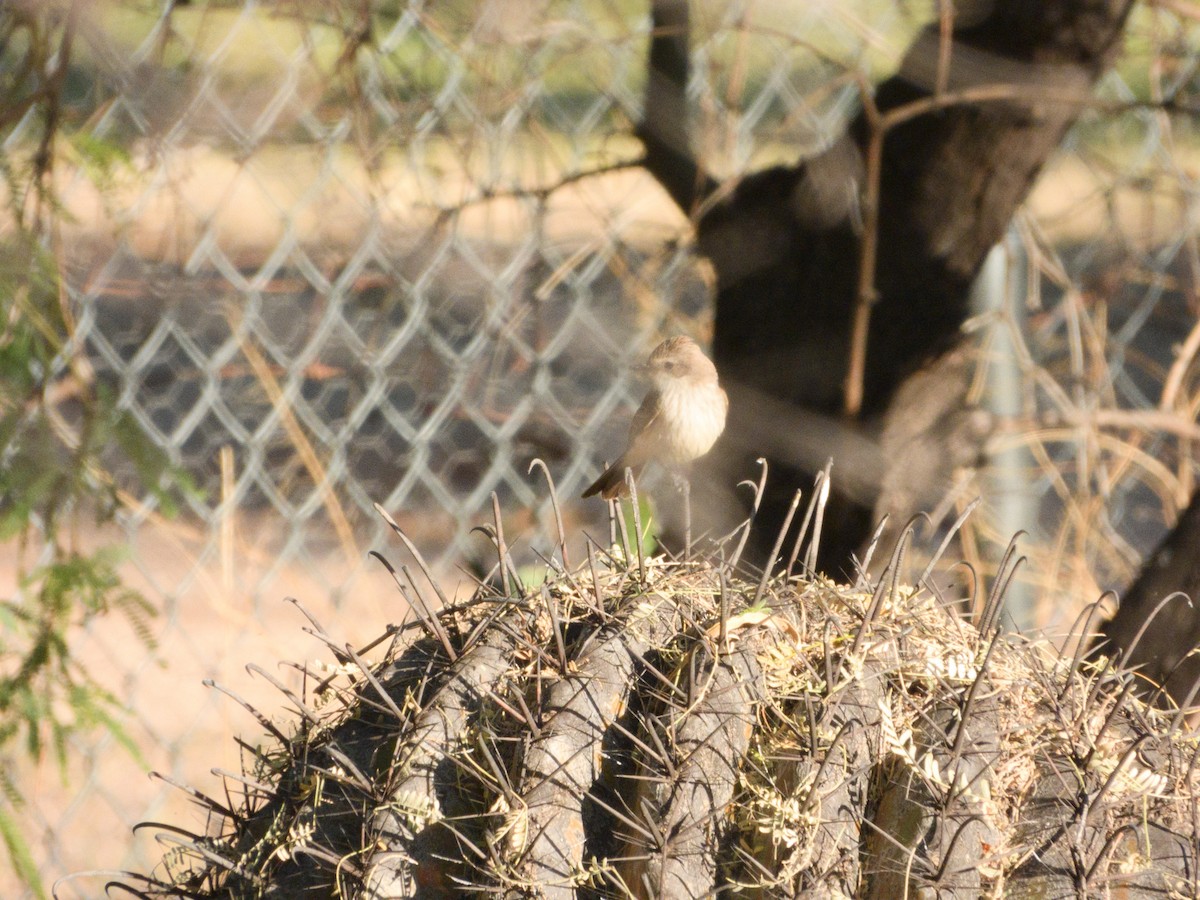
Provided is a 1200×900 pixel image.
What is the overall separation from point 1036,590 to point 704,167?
1734mm

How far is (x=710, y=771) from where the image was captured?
1.26 m

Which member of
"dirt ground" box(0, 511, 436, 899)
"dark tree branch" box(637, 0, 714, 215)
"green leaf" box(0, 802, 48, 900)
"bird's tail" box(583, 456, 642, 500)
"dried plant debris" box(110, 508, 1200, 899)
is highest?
"dark tree branch" box(637, 0, 714, 215)

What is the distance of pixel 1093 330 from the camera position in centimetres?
377

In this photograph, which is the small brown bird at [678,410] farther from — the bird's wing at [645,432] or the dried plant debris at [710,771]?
the dried plant debris at [710,771]

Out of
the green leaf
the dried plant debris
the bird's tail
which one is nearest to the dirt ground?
the green leaf

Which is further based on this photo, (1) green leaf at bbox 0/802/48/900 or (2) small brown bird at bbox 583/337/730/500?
(2) small brown bird at bbox 583/337/730/500

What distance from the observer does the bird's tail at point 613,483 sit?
2829 millimetres

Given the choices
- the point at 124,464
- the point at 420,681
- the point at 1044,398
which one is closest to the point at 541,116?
the point at 420,681

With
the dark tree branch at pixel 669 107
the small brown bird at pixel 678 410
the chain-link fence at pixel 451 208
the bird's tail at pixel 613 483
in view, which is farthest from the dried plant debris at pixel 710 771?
the dark tree branch at pixel 669 107

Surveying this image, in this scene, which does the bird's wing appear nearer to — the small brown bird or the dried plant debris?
A: the small brown bird

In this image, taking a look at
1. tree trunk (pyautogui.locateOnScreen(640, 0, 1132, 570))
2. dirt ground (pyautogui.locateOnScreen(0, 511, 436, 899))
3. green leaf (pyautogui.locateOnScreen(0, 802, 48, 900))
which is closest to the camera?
green leaf (pyautogui.locateOnScreen(0, 802, 48, 900))

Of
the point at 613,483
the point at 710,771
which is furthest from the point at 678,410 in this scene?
the point at 710,771

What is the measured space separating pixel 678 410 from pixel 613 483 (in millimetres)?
247

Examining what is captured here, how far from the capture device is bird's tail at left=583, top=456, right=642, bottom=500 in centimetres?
283
